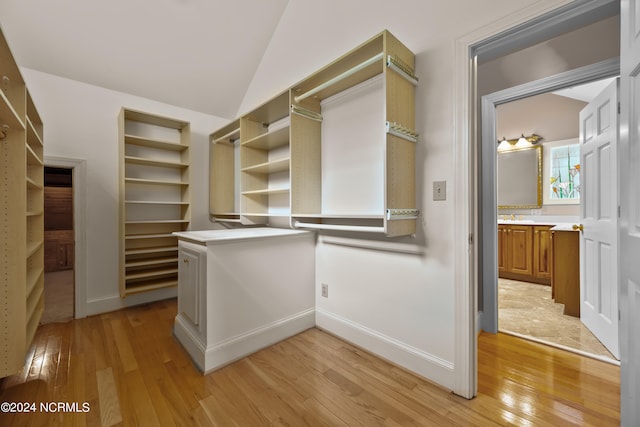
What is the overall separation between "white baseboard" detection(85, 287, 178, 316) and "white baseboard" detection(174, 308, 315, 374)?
1192 mm

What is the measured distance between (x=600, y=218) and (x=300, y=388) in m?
2.66

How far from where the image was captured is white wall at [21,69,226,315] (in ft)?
9.21

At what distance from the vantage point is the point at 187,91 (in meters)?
3.46

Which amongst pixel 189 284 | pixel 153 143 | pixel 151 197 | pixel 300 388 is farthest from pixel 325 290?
pixel 153 143

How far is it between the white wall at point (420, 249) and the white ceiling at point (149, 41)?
3.83 ft

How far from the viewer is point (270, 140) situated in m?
2.85

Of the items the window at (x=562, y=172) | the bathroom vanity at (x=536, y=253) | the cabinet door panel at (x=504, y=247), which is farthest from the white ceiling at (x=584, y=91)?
the cabinet door panel at (x=504, y=247)

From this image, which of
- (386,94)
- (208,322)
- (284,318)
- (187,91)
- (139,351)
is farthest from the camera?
(187,91)

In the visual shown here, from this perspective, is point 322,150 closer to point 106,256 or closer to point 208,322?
point 208,322

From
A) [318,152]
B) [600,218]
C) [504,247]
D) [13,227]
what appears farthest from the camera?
[504,247]

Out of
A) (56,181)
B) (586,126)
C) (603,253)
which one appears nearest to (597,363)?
(603,253)

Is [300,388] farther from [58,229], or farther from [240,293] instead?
[58,229]

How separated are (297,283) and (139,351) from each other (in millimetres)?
1341

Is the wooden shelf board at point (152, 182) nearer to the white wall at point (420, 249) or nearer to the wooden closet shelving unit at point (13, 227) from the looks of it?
the wooden closet shelving unit at point (13, 227)
